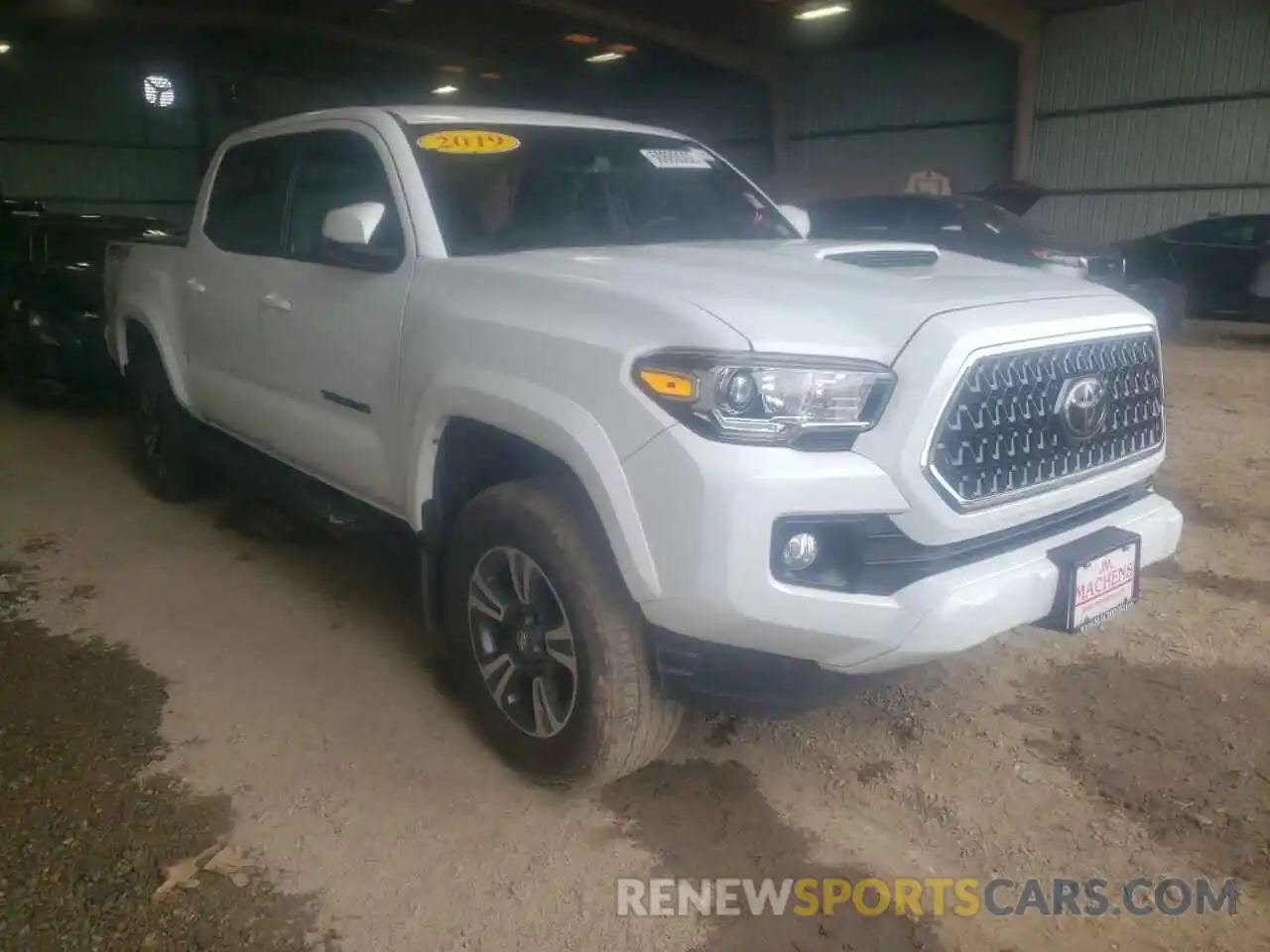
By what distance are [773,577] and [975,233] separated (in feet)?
33.1

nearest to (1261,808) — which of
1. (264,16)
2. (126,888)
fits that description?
(126,888)

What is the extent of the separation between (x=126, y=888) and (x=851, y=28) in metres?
19.5

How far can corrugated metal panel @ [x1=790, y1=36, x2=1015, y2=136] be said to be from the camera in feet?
60.3

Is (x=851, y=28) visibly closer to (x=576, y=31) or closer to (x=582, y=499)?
(x=576, y=31)

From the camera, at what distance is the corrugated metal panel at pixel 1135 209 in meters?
15.7

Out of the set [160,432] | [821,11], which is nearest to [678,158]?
[160,432]

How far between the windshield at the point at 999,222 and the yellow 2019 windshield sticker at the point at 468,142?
897 centimetres

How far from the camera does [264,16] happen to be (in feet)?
67.2

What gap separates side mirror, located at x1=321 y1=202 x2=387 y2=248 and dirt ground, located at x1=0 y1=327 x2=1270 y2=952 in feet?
3.78

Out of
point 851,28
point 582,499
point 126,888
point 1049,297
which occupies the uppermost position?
point 851,28

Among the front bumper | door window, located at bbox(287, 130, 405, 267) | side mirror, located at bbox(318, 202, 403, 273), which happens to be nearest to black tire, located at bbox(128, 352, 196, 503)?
door window, located at bbox(287, 130, 405, 267)

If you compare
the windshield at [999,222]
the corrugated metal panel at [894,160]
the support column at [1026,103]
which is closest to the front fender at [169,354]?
the windshield at [999,222]

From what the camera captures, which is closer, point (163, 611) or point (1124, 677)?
point (1124, 677)

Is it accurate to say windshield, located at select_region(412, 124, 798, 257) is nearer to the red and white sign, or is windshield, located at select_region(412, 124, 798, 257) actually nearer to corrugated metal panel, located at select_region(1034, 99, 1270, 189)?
the red and white sign
